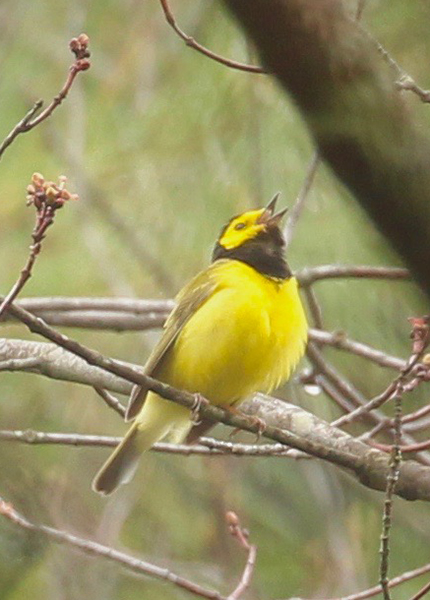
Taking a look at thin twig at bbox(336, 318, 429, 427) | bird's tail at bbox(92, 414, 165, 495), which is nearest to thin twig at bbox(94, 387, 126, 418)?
bird's tail at bbox(92, 414, 165, 495)

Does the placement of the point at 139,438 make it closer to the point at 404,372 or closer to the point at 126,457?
the point at 126,457

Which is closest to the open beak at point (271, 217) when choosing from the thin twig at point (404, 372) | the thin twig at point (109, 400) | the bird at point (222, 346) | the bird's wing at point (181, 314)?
the bird at point (222, 346)

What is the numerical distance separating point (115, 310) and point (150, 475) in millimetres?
2254

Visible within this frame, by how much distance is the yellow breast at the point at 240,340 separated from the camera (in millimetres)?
2979

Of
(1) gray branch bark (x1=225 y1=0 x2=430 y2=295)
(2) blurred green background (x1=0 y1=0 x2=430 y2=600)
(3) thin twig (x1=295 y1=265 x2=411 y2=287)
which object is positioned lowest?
(2) blurred green background (x1=0 y1=0 x2=430 y2=600)

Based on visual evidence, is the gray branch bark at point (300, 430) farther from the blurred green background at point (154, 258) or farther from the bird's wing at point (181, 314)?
the blurred green background at point (154, 258)

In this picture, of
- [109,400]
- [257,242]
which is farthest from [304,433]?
[257,242]

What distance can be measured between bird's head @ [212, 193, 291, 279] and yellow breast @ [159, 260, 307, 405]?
7 cm

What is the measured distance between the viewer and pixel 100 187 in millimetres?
5750

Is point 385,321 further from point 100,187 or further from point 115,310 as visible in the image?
point 100,187

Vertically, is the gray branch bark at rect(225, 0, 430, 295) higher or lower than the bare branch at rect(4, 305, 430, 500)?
higher

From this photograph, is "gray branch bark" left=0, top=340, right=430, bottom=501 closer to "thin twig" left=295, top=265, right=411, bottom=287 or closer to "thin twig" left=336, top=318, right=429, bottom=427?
"thin twig" left=336, top=318, right=429, bottom=427

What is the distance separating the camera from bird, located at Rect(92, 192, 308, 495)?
2982 millimetres

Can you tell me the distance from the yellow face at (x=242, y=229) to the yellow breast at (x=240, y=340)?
12.9 inches
